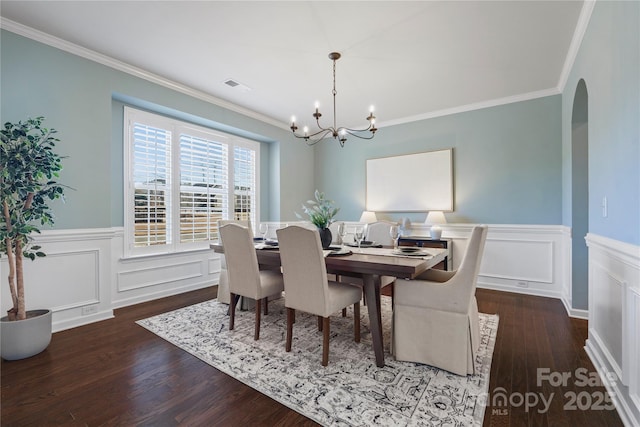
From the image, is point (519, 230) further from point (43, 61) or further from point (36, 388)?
point (43, 61)

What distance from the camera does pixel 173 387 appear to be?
6.08 feet

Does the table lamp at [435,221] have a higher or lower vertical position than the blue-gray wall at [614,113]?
lower

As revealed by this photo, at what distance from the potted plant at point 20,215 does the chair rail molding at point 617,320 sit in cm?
387

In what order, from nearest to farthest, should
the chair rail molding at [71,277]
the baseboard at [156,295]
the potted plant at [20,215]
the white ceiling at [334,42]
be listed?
the potted plant at [20,215] < the white ceiling at [334,42] < the chair rail molding at [71,277] < the baseboard at [156,295]

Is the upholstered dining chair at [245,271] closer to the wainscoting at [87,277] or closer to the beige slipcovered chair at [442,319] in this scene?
the beige slipcovered chair at [442,319]

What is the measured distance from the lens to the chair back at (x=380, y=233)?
3.47m

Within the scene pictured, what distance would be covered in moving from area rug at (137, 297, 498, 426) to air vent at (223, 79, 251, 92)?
2.85 meters

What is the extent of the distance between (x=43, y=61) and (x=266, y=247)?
2.73 metres

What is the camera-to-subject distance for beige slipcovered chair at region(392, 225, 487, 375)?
76.1 inches

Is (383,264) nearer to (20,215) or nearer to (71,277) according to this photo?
(20,215)

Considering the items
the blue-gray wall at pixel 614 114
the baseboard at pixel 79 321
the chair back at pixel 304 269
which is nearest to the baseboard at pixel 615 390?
the blue-gray wall at pixel 614 114

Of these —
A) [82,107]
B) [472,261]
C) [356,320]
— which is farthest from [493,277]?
→ [82,107]

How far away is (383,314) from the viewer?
3.12m

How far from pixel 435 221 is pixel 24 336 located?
182 inches
